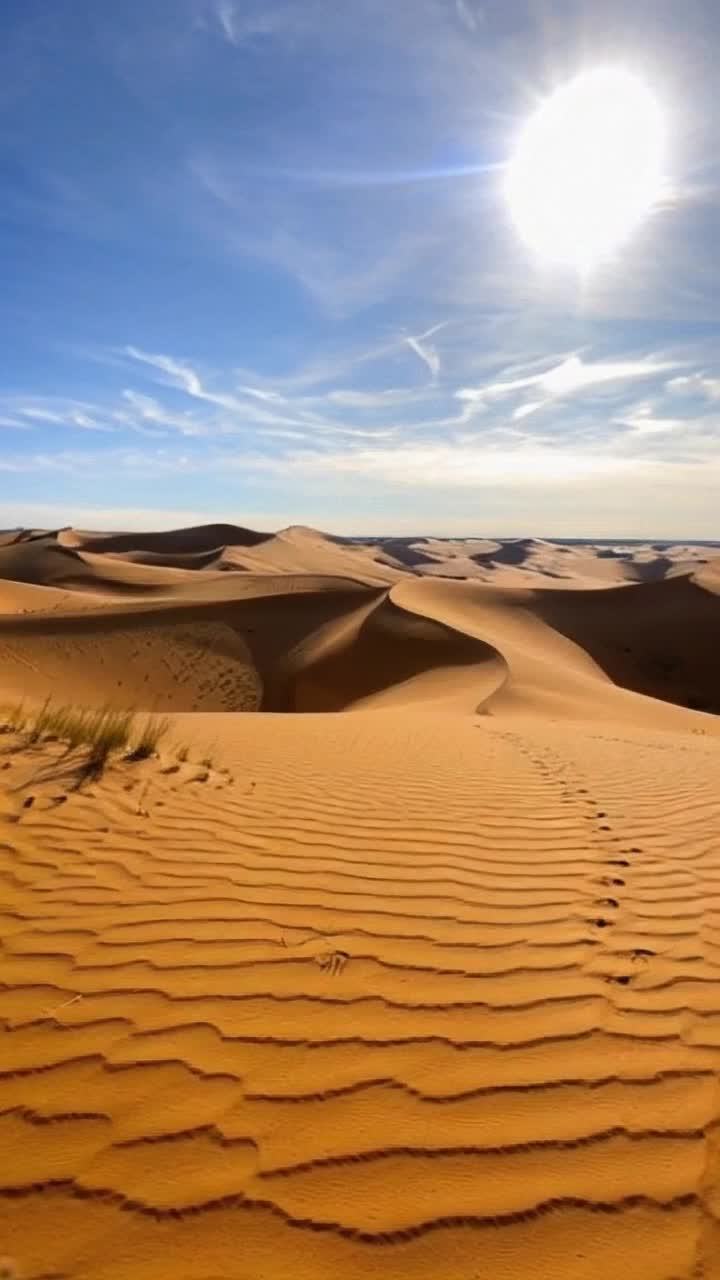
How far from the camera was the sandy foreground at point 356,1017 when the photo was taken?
5.65 feet

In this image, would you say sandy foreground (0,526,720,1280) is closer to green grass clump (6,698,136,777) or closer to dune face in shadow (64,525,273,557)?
green grass clump (6,698,136,777)

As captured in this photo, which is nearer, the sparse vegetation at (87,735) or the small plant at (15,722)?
the sparse vegetation at (87,735)

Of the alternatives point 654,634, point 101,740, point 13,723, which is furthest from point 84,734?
point 654,634

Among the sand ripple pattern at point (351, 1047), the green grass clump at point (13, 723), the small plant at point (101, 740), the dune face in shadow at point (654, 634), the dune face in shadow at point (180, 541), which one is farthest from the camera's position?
the dune face in shadow at point (180, 541)

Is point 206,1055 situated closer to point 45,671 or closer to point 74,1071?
point 74,1071

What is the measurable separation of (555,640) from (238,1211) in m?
20.6

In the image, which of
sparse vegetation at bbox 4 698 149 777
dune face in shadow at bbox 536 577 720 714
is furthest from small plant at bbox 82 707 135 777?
dune face in shadow at bbox 536 577 720 714

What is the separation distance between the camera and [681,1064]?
225 cm

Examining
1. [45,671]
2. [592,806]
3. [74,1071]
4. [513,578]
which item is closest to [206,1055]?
[74,1071]

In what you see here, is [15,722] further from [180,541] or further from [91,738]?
[180,541]

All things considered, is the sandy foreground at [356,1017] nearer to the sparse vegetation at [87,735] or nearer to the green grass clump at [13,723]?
the sparse vegetation at [87,735]

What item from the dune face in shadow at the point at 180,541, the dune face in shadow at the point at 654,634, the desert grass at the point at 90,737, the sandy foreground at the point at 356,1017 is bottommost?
the dune face in shadow at the point at 654,634

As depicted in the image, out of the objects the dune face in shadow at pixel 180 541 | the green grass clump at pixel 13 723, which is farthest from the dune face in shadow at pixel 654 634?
the dune face in shadow at pixel 180 541

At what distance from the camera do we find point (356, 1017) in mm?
2434
